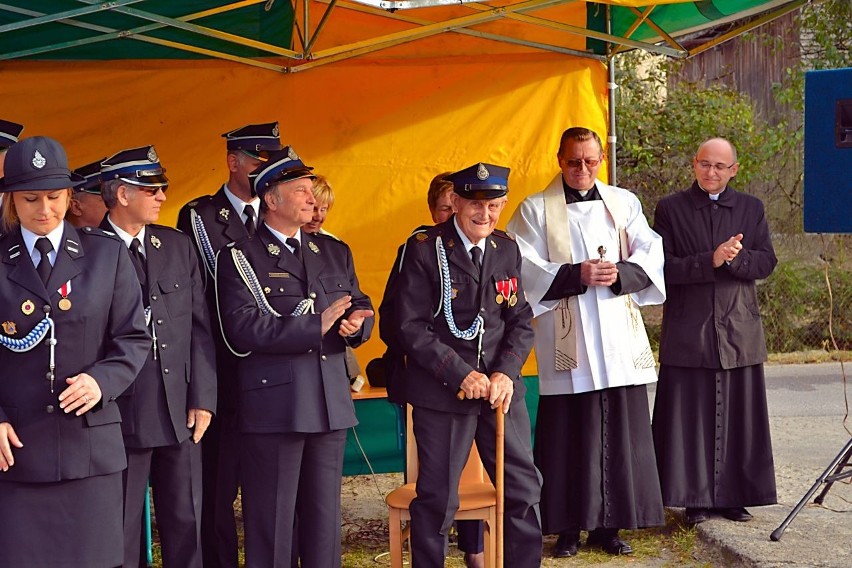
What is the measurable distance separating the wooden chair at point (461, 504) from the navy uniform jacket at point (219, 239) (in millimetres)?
757

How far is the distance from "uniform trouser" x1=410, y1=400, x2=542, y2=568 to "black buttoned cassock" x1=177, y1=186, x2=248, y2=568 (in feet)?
2.59

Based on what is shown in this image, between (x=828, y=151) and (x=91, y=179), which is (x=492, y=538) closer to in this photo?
(x=91, y=179)

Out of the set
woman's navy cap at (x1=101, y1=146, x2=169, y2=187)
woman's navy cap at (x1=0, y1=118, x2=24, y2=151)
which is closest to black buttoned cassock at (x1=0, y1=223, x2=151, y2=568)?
woman's navy cap at (x1=101, y1=146, x2=169, y2=187)

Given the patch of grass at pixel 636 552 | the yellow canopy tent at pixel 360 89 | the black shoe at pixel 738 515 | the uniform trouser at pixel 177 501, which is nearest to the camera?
the uniform trouser at pixel 177 501

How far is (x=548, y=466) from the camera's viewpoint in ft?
18.5

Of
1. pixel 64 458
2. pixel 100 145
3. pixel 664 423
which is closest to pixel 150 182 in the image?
pixel 64 458

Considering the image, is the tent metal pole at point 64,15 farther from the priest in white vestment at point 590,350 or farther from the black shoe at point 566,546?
the black shoe at point 566,546

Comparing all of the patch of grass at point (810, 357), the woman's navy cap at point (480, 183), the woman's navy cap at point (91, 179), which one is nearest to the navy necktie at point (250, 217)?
the woman's navy cap at point (91, 179)

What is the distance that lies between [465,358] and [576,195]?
1.22 m

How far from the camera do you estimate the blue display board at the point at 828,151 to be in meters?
5.31

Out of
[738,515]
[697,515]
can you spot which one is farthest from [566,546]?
[738,515]

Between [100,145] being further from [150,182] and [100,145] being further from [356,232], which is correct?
[150,182]

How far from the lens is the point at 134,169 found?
172 inches

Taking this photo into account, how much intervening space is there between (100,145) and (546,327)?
2490mm
